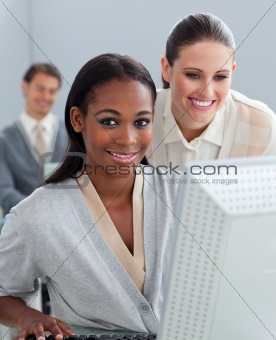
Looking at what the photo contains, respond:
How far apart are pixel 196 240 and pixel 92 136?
1.59ft

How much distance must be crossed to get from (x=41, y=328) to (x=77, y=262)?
140 mm

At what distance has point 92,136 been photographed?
1.26m

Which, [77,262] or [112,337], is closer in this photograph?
[112,337]

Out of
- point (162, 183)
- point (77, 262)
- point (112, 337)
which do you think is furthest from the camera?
point (162, 183)

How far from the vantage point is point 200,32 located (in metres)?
1.80

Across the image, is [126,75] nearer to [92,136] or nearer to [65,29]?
[92,136]

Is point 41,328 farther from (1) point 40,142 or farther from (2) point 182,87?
(1) point 40,142

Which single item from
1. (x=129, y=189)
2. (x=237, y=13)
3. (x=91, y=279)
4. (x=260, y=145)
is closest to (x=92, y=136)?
(x=129, y=189)

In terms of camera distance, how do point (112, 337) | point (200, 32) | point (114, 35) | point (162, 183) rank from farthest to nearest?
point (114, 35), point (200, 32), point (162, 183), point (112, 337)

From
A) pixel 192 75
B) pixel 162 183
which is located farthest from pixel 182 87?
pixel 162 183

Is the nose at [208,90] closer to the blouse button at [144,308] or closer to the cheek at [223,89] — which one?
the cheek at [223,89]

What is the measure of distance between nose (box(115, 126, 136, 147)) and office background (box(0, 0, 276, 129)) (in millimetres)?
2671

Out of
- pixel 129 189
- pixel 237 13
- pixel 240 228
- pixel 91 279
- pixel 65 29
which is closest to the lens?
pixel 240 228

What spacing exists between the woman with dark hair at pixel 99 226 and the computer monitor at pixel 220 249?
1.00 ft
